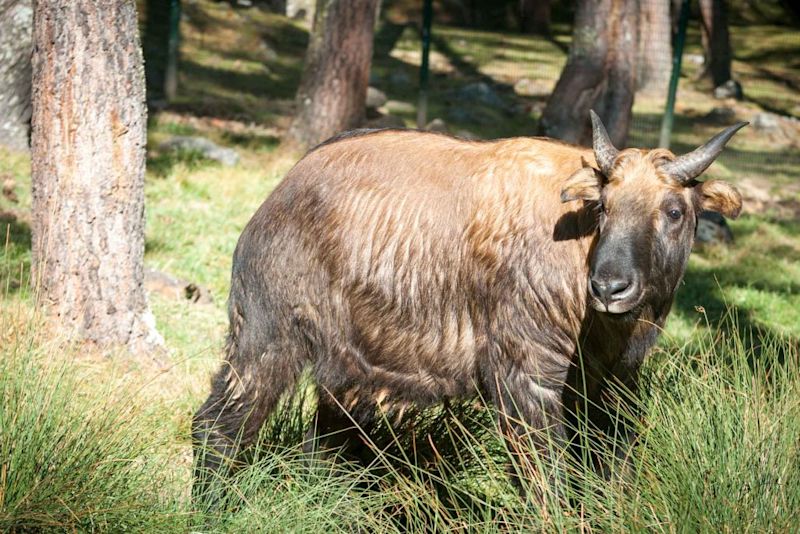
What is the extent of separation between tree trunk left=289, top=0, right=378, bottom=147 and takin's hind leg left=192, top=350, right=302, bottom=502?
22.9ft

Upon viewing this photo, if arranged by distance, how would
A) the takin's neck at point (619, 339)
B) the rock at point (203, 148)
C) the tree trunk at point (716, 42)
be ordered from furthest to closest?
the tree trunk at point (716, 42), the rock at point (203, 148), the takin's neck at point (619, 339)

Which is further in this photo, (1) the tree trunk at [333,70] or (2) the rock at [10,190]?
(1) the tree trunk at [333,70]

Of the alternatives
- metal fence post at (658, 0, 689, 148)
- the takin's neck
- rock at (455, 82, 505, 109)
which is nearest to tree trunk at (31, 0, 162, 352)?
the takin's neck

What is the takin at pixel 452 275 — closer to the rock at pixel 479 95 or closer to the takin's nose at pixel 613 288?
the takin's nose at pixel 613 288

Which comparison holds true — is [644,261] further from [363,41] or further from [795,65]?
[795,65]

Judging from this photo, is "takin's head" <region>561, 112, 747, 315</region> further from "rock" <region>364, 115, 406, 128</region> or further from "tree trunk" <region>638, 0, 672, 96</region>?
"tree trunk" <region>638, 0, 672, 96</region>

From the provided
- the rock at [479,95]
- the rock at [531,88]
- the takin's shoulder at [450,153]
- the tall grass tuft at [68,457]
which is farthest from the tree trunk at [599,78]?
the tall grass tuft at [68,457]

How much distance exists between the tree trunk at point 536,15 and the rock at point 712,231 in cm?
1137

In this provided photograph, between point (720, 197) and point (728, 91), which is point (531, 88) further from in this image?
point (720, 197)

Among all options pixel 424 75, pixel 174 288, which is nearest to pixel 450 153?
pixel 174 288

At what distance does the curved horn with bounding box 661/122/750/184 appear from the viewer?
4.25 meters

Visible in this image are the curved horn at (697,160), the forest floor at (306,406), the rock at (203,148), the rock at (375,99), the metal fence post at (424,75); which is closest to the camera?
the forest floor at (306,406)

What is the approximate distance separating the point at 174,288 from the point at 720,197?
424cm

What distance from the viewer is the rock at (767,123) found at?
15800 mm
